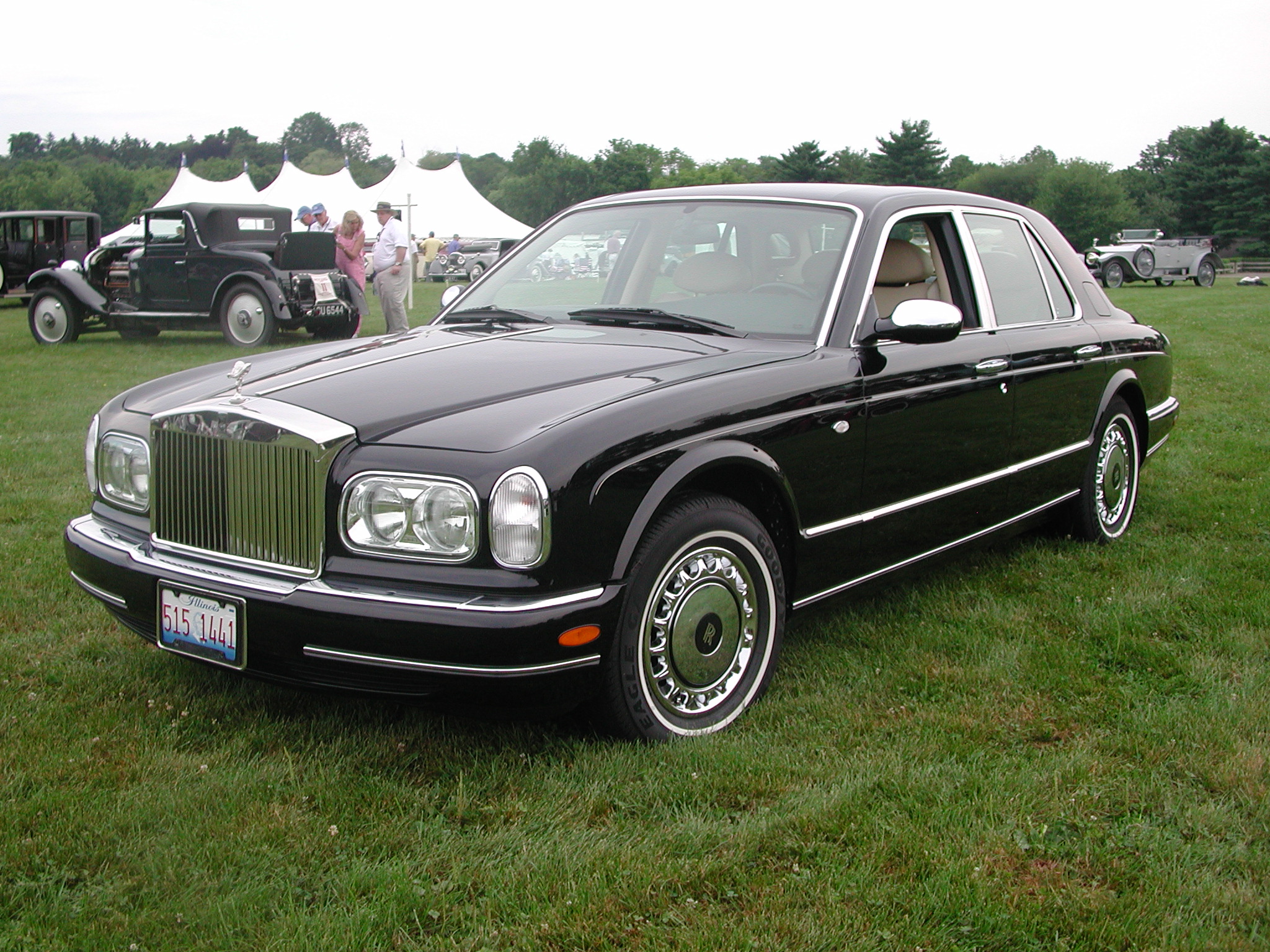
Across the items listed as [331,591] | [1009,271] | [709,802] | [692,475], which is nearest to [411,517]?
[331,591]

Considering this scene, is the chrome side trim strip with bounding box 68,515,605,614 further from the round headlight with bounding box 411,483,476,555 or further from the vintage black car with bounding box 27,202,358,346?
the vintage black car with bounding box 27,202,358,346

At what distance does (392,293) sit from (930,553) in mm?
10474

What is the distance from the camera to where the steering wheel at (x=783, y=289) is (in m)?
3.92

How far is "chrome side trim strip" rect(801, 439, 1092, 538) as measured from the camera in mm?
3629

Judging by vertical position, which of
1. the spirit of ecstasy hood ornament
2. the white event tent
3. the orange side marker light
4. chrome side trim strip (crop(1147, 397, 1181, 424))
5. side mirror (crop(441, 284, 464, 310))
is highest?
the white event tent

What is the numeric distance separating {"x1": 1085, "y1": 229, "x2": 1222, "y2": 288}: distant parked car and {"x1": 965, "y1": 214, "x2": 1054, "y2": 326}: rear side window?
1129 inches

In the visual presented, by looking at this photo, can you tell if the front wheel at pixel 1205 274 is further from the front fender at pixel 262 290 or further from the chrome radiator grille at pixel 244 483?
the chrome radiator grille at pixel 244 483

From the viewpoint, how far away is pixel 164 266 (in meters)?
15.2

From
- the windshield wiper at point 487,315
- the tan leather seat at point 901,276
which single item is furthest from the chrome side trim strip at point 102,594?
the tan leather seat at point 901,276

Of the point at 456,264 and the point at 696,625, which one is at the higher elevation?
the point at 456,264

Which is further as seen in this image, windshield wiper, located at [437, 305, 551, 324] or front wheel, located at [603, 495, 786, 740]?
windshield wiper, located at [437, 305, 551, 324]

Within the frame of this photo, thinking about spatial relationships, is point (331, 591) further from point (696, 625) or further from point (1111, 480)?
point (1111, 480)

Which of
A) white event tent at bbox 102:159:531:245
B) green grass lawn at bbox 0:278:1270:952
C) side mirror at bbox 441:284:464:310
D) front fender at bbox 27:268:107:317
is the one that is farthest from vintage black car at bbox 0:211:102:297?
green grass lawn at bbox 0:278:1270:952

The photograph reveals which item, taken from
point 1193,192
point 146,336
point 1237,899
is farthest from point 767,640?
point 1193,192
